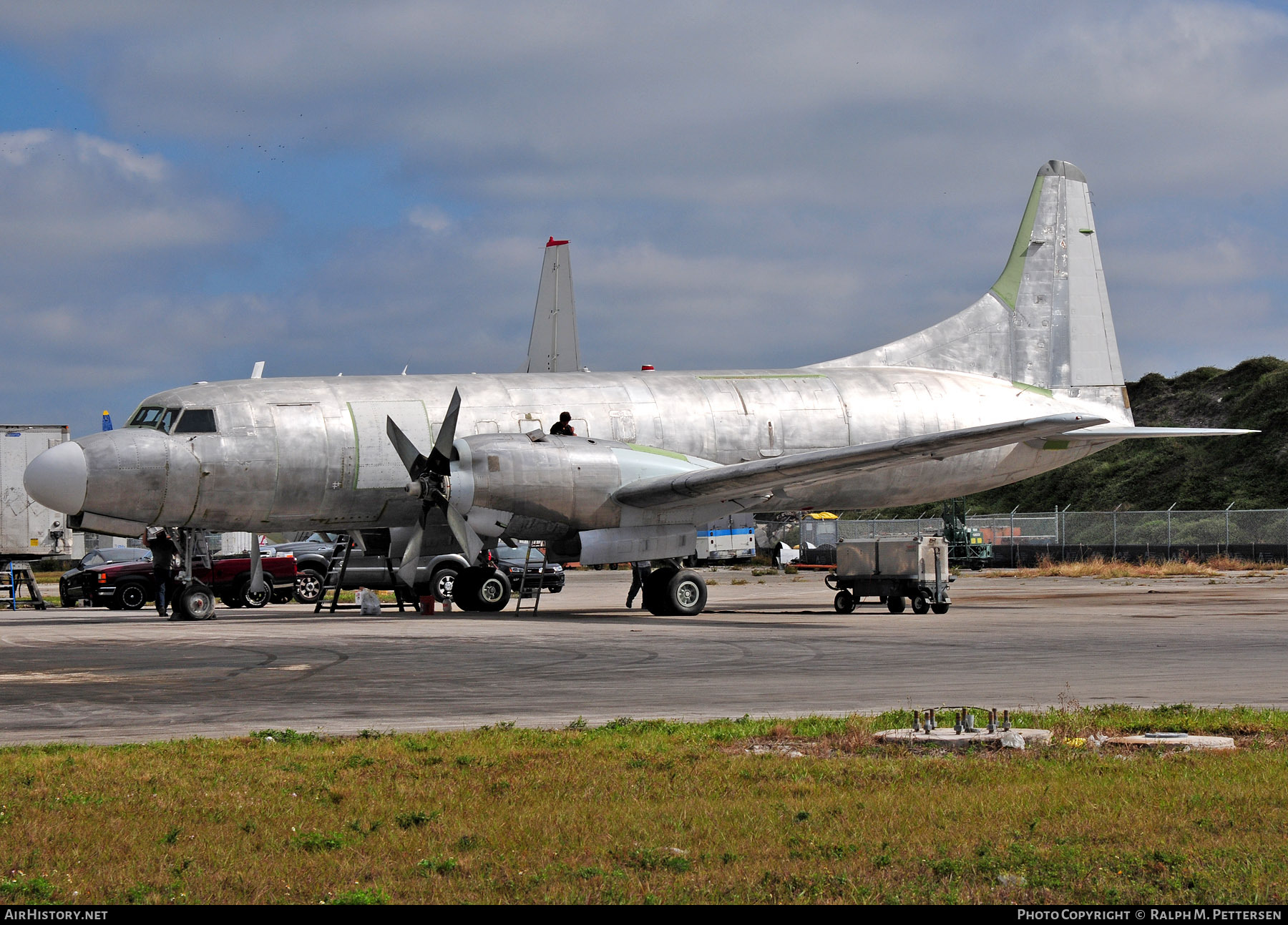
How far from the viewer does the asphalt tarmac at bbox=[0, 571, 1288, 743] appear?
10.6 meters

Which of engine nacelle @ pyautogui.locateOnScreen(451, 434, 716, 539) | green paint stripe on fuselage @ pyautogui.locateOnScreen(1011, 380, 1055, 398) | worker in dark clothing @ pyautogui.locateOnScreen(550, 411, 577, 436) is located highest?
green paint stripe on fuselage @ pyautogui.locateOnScreen(1011, 380, 1055, 398)

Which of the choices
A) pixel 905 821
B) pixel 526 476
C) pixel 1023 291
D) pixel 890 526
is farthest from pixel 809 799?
pixel 890 526

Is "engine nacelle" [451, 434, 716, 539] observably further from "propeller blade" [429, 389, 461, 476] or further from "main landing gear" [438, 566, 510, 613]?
"main landing gear" [438, 566, 510, 613]

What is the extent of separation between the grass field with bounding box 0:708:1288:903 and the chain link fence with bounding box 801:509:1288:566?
41.6 m

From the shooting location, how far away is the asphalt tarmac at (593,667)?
1059 cm

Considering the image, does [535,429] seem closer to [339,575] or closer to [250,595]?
[339,575]

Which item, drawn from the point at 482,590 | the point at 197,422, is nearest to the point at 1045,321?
the point at 482,590

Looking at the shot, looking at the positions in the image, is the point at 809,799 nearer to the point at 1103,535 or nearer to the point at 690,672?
the point at 690,672

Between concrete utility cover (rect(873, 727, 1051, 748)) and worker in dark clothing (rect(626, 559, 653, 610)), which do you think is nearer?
concrete utility cover (rect(873, 727, 1051, 748))

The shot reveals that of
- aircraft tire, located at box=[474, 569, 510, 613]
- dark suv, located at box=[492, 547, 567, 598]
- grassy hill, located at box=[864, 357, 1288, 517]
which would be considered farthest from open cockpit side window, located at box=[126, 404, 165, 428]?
grassy hill, located at box=[864, 357, 1288, 517]

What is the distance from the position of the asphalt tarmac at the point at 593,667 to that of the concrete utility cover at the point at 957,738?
63.5 inches

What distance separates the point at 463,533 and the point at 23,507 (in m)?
18.5

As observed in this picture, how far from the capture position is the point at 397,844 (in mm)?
6125

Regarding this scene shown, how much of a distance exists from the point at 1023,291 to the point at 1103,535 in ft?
95.4
